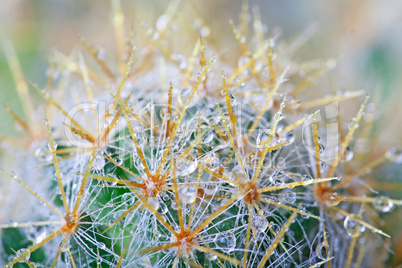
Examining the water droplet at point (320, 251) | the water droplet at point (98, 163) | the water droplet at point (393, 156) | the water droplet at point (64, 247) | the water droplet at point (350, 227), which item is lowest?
the water droplet at point (320, 251)

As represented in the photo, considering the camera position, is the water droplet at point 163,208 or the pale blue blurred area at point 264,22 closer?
the water droplet at point 163,208

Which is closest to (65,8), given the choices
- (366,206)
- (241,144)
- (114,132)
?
(114,132)

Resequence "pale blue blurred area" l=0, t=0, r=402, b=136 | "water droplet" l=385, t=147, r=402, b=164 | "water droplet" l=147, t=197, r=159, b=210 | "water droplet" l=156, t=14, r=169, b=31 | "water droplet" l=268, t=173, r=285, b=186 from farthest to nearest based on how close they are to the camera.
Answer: "pale blue blurred area" l=0, t=0, r=402, b=136 < "water droplet" l=156, t=14, r=169, b=31 < "water droplet" l=385, t=147, r=402, b=164 < "water droplet" l=268, t=173, r=285, b=186 < "water droplet" l=147, t=197, r=159, b=210

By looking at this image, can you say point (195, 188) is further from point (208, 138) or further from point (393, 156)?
point (393, 156)

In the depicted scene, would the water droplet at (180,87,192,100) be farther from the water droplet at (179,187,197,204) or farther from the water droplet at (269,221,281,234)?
the water droplet at (269,221,281,234)

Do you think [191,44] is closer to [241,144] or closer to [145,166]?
[241,144]

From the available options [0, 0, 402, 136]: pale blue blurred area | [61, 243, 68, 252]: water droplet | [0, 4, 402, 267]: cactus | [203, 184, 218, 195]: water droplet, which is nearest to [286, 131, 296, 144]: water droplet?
[0, 4, 402, 267]: cactus

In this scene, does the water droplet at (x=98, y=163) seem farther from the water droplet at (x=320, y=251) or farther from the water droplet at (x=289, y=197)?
the water droplet at (x=320, y=251)

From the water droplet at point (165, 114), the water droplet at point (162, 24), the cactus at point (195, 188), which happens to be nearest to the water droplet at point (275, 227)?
the cactus at point (195, 188)

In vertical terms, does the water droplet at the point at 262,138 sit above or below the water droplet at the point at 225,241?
above
